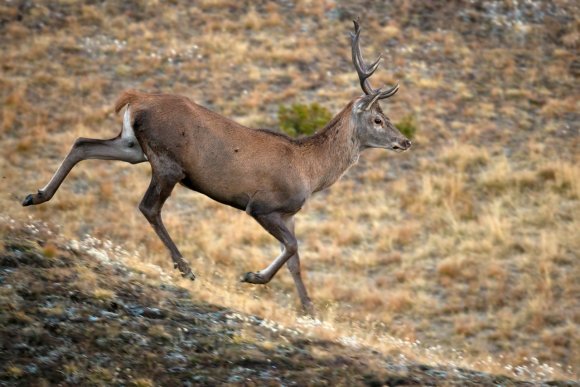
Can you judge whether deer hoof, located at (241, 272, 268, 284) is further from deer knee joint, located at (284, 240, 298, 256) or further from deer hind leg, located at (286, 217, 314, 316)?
deer hind leg, located at (286, 217, 314, 316)

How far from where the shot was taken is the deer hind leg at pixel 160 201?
1127cm

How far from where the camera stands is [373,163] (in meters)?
21.6

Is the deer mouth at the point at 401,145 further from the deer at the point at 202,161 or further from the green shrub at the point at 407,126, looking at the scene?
the green shrub at the point at 407,126

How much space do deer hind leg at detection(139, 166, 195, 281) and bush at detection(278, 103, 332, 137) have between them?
1044 centimetres

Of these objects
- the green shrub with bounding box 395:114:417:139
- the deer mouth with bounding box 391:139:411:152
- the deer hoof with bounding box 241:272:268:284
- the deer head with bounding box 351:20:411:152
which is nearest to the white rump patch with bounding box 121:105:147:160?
the deer hoof with bounding box 241:272:268:284

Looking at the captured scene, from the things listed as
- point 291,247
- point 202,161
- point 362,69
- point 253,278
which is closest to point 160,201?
point 202,161

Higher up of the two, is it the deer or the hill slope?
the deer

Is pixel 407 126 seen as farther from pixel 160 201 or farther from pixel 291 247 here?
pixel 160 201

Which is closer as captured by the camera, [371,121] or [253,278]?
[253,278]

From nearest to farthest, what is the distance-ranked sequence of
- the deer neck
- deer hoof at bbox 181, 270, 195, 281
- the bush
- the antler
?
1. deer hoof at bbox 181, 270, 195, 281
2. the deer neck
3. the antler
4. the bush

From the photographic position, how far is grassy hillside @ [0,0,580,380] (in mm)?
15234

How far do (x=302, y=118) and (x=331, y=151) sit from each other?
967cm

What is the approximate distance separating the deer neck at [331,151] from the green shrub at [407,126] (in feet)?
30.1

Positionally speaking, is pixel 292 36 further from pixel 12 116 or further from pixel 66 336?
pixel 66 336
